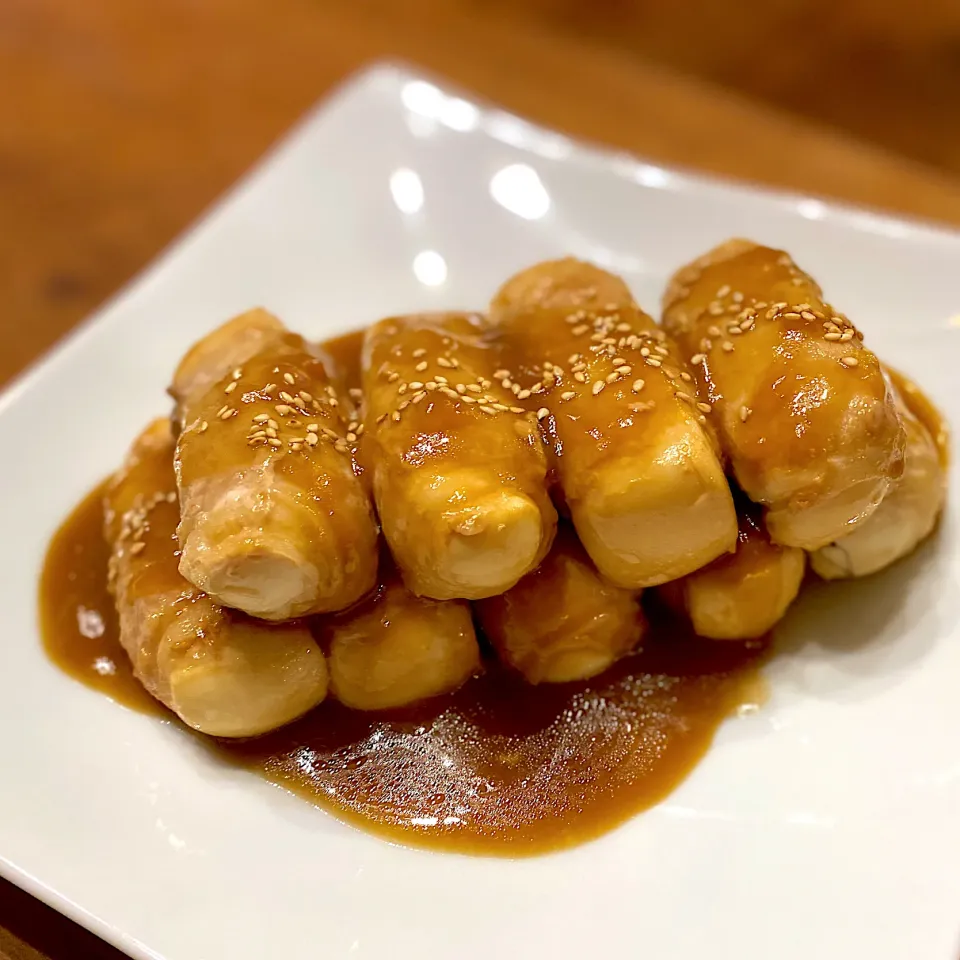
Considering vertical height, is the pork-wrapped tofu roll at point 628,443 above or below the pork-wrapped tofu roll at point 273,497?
below

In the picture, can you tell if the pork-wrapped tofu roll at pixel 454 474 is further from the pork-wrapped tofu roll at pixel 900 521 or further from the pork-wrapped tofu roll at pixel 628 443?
the pork-wrapped tofu roll at pixel 900 521

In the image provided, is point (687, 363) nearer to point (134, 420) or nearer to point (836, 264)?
point (836, 264)

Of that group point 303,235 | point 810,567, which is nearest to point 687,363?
point 810,567

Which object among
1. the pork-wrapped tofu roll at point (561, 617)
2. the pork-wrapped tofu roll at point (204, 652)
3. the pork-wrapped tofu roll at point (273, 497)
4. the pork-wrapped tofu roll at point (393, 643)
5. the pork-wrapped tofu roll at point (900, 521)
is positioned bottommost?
the pork-wrapped tofu roll at point (900, 521)

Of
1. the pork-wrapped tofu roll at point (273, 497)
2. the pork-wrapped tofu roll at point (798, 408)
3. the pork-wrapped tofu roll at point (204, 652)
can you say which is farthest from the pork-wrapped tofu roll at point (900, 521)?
the pork-wrapped tofu roll at point (204, 652)

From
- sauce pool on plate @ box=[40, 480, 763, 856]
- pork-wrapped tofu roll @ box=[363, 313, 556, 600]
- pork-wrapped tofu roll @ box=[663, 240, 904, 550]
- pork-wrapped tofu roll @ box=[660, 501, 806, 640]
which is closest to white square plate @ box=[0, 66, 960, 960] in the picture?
sauce pool on plate @ box=[40, 480, 763, 856]

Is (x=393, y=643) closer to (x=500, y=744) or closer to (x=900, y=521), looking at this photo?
(x=500, y=744)
